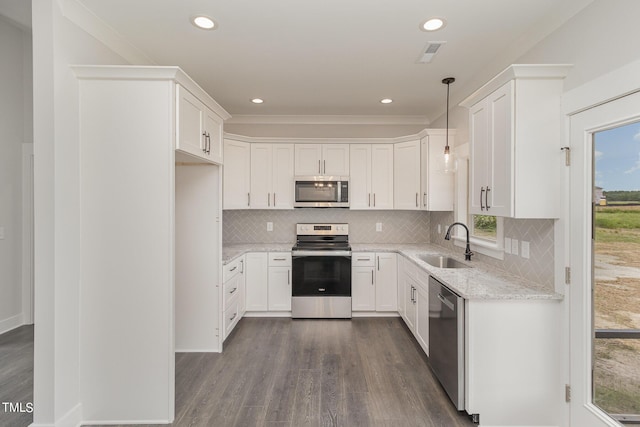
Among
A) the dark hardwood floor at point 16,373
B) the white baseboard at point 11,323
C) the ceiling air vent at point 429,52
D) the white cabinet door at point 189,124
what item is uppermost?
the ceiling air vent at point 429,52

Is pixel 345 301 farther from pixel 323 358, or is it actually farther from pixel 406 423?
pixel 406 423

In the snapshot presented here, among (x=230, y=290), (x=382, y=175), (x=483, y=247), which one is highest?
(x=382, y=175)

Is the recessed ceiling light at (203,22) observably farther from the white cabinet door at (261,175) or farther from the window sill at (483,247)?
the window sill at (483,247)

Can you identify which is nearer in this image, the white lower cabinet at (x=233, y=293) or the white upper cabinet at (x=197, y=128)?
the white upper cabinet at (x=197, y=128)

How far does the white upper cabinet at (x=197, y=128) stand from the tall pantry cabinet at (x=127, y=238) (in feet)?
0.17

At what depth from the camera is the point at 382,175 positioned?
437cm

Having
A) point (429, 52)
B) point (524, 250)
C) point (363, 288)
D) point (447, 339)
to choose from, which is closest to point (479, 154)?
point (524, 250)

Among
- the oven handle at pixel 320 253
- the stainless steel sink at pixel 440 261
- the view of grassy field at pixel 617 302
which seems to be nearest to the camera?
the view of grassy field at pixel 617 302

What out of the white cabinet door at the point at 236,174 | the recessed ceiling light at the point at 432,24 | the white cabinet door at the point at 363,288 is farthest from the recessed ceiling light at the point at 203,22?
the white cabinet door at the point at 363,288

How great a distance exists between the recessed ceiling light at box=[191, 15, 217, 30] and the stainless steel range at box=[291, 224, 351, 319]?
259 centimetres

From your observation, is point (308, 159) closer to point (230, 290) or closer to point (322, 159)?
point (322, 159)

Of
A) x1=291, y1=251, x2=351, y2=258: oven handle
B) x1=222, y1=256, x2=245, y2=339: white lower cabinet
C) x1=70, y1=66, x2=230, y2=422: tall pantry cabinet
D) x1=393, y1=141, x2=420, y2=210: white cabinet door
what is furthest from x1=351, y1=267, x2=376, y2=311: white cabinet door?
x1=70, y1=66, x2=230, y2=422: tall pantry cabinet

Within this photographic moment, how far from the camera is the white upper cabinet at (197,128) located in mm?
2213

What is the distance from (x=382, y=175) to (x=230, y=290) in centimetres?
248
